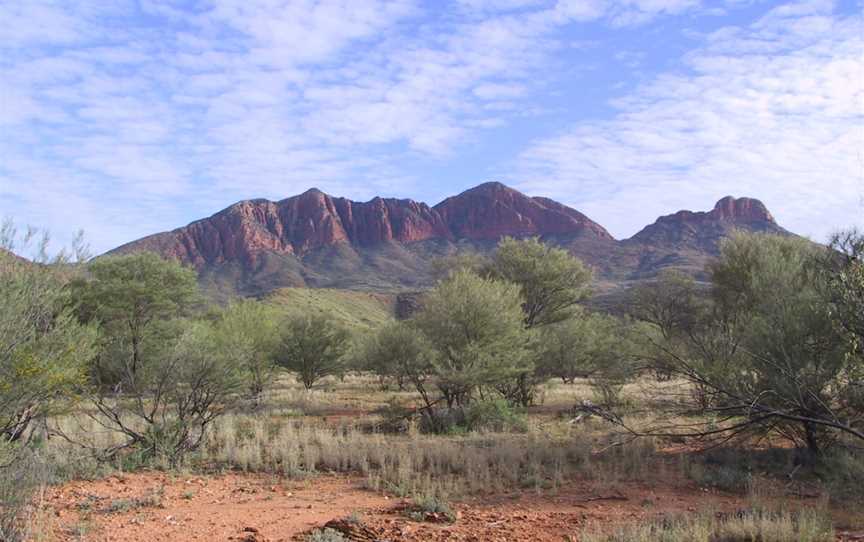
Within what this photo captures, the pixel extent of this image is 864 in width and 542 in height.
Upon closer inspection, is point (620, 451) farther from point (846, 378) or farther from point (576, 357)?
point (576, 357)

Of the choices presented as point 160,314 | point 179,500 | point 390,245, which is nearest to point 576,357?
point 160,314

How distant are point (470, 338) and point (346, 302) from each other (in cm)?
7661

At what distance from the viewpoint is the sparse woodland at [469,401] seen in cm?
771

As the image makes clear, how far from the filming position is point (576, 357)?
988 inches

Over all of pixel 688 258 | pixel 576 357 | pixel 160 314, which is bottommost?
pixel 576 357

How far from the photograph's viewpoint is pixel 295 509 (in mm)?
8492

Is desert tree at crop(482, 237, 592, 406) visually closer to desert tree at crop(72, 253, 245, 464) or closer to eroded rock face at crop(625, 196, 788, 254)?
desert tree at crop(72, 253, 245, 464)

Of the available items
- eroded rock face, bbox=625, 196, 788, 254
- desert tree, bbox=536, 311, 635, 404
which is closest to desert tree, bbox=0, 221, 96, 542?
desert tree, bbox=536, 311, 635, 404

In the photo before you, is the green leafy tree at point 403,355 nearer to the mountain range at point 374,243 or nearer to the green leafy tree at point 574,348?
the green leafy tree at point 574,348

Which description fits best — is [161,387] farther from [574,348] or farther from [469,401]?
[574,348]

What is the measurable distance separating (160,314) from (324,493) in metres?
14.8

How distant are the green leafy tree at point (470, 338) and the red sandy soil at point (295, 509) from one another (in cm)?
752

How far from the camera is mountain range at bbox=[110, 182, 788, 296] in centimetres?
12656

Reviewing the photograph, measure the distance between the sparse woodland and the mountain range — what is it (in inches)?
3361
